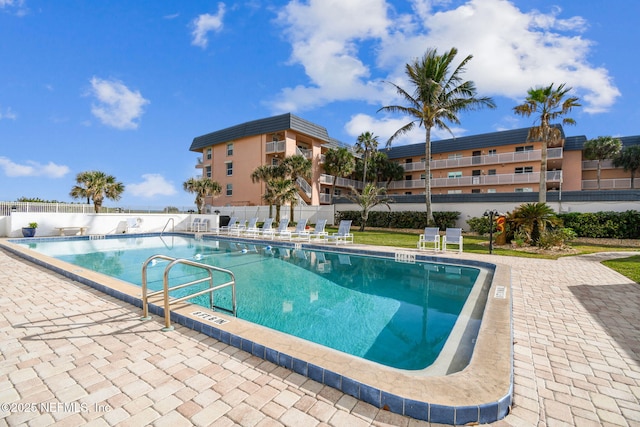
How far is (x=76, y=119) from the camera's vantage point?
22.1 m

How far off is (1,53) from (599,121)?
39572 millimetres

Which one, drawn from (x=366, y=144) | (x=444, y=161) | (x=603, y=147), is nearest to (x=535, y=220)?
(x=366, y=144)

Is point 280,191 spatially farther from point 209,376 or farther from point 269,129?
point 209,376

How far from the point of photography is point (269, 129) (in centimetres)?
2767

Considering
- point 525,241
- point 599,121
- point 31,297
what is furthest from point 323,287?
point 599,121

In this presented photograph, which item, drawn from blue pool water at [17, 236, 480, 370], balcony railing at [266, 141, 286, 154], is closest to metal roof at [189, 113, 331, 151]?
balcony railing at [266, 141, 286, 154]

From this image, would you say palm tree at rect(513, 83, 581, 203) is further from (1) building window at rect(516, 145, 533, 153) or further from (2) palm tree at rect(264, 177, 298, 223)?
(2) palm tree at rect(264, 177, 298, 223)

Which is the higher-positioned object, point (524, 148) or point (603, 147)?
point (524, 148)

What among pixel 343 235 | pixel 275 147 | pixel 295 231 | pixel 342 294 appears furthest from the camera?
pixel 275 147

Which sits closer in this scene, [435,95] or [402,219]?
[435,95]

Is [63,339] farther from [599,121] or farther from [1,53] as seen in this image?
[599,121]

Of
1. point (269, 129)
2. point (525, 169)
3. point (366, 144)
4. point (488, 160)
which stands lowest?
point (525, 169)

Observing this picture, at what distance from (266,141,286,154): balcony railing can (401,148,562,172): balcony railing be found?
1480cm

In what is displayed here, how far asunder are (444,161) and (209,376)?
107 feet
